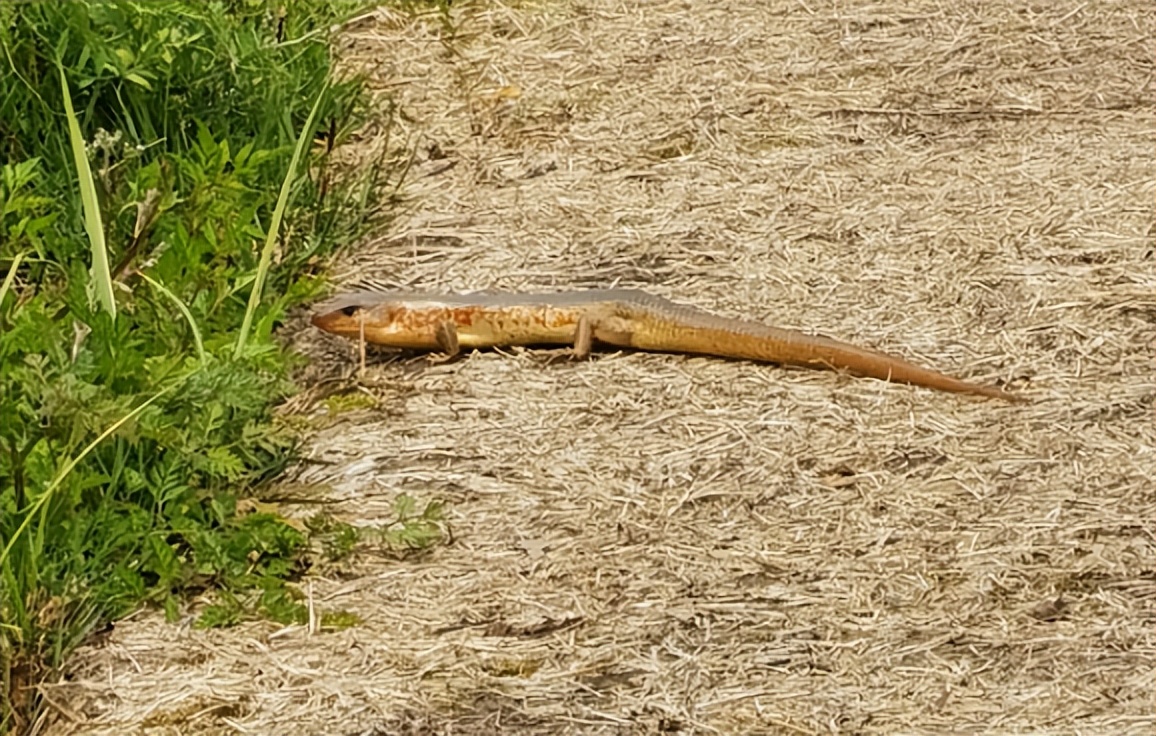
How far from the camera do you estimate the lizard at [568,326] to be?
4.15 meters

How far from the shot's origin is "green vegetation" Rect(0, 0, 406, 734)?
3240 mm

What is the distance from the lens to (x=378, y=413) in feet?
13.5

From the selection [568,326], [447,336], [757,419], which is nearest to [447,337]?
[447,336]

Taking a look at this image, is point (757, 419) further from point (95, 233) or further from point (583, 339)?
point (95, 233)

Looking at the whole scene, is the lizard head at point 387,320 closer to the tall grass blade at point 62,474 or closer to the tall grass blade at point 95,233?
the tall grass blade at point 95,233

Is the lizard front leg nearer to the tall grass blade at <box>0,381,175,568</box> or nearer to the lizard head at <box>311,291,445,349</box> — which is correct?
the lizard head at <box>311,291,445,349</box>

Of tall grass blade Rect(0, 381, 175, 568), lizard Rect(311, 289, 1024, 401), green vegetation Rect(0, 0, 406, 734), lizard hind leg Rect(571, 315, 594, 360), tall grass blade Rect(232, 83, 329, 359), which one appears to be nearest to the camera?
tall grass blade Rect(0, 381, 175, 568)

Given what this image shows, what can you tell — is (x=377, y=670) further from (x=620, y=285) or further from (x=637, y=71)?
(x=637, y=71)

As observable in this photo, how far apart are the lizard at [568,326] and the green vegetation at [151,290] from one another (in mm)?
263

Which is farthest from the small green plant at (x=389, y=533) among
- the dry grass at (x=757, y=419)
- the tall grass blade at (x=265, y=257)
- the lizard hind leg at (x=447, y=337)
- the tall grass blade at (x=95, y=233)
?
the lizard hind leg at (x=447, y=337)

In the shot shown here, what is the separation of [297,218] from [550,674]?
7.12 feet

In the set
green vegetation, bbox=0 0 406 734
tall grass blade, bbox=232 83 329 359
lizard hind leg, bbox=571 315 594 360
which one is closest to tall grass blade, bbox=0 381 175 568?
green vegetation, bbox=0 0 406 734

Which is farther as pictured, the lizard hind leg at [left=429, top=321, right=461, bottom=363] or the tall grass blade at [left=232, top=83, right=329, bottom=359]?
the lizard hind leg at [left=429, top=321, right=461, bottom=363]

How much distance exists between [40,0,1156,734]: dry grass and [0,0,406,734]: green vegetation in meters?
0.16
